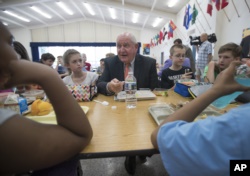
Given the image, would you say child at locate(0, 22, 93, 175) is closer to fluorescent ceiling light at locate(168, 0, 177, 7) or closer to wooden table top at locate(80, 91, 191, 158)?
wooden table top at locate(80, 91, 191, 158)

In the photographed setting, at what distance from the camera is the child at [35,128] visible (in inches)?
18.3

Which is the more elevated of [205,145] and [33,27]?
[33,27]

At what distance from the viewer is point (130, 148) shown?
0.67 metres

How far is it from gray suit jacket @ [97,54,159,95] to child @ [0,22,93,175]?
1.36 metres

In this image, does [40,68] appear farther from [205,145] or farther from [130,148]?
[205,145]

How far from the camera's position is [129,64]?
78.7 inches

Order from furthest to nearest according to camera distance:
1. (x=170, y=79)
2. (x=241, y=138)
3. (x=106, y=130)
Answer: (x=170, y=79), (x=106, y=130), (x=241, y=138)

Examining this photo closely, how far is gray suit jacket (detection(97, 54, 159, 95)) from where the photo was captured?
1963mm

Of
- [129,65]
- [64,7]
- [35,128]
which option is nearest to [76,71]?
[129,65]

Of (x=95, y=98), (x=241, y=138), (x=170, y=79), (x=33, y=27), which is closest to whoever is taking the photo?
(x=241, y=138)

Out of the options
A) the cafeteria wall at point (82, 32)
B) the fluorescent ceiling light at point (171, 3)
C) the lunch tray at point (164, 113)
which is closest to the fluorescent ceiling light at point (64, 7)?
the cafeteria wall at point (82, 32)

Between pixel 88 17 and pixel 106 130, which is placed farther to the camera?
pixel 88 17

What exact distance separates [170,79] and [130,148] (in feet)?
6.00

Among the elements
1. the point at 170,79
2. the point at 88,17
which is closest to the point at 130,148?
the point at 170,79
